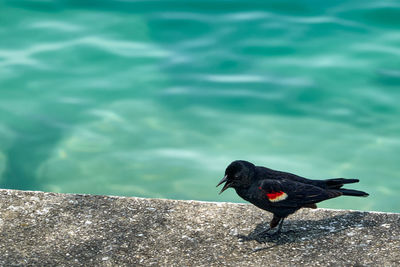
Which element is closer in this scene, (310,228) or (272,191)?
(272,191)

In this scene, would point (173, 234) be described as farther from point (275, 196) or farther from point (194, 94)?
point (194, 94)

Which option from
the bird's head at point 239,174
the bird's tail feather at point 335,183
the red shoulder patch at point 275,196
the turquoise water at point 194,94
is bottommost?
the red shoulder patch at point 275,196

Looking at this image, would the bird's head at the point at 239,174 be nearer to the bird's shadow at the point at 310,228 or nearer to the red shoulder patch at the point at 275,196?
the red shoulder patch at the point at 275,196

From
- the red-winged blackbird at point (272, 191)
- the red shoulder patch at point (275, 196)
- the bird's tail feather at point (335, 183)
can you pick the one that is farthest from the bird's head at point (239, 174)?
the bird's tail feather at point (335, 183)

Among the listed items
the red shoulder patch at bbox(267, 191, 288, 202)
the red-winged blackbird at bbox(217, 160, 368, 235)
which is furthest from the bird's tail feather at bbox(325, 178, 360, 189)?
the red shoulder patch at bbox(267, 191, 288, 202)

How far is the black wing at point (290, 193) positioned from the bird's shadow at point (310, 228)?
183mm

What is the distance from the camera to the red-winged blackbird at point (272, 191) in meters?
3.07

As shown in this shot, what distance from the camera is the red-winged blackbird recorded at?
307 cm

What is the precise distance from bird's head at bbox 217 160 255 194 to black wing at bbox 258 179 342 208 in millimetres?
75

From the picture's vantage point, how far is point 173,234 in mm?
3178

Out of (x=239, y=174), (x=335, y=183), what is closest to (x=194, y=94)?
(x=335, y=183)

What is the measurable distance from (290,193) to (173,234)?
0.64m

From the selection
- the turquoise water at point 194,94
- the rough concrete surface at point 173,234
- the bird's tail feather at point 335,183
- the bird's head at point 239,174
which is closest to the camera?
the rough concrete surface at point 173,234

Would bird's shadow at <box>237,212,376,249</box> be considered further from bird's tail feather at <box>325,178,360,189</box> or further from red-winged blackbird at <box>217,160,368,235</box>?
bird's tail feather at <box>325,178,360,189</box>
